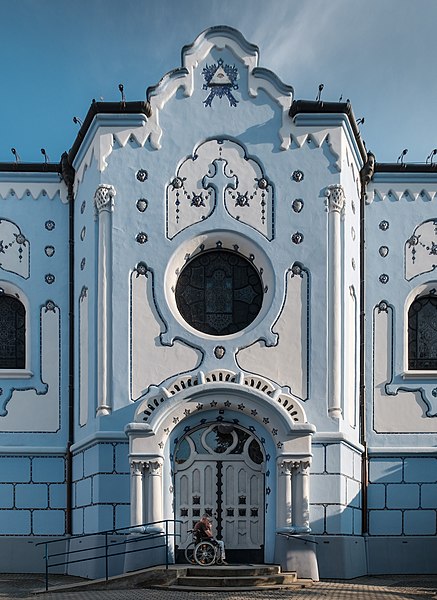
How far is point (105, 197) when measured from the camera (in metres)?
20.9

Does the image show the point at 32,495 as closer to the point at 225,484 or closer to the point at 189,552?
the point at 189,552

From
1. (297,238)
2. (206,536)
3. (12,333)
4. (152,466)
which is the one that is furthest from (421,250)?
(12,333)

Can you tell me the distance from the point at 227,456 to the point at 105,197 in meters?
6.16

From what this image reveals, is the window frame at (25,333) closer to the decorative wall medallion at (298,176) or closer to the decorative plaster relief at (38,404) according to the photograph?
the decorative plaster relief at (38,404)

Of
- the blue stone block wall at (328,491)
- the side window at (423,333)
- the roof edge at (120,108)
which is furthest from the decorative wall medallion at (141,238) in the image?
the side window at (423,333)

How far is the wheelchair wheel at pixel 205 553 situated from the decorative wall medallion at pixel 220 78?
31.9 ft

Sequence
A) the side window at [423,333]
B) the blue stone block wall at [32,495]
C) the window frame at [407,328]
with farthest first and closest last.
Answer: the side window at [423,333] → the window frame at [407,328] → the blue stone block wall at [32,495]

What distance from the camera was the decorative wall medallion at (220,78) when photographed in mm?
21422

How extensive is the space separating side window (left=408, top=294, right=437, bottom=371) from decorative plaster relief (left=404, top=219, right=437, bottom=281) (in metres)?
0.71

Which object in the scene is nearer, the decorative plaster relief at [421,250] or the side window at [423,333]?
the side window at [423,333]

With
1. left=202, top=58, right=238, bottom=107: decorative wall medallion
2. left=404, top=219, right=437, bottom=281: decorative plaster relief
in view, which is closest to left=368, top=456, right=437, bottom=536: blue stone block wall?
left=404, top=219, right=437, bottom=281: decorative plaster relief

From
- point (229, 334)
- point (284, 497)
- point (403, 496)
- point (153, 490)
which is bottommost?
point (403, 496)

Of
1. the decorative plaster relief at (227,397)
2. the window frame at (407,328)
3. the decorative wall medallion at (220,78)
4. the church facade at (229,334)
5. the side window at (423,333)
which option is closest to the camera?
the decorative plaster relief at (227,397)

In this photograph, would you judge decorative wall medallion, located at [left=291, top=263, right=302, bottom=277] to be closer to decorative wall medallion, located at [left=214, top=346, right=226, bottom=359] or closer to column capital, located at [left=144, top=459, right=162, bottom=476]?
decorative wall medallion, located at [left=214, top=346, right=226, bottom=359]
